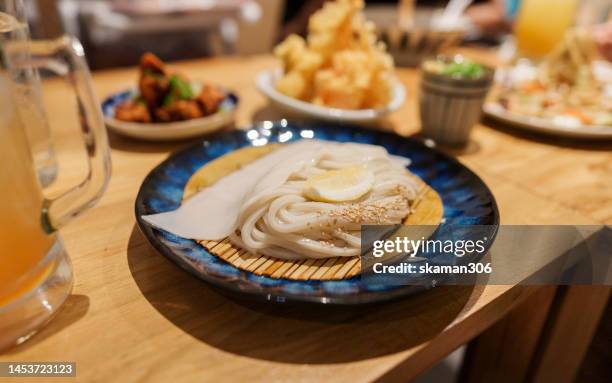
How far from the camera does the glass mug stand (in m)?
0.61

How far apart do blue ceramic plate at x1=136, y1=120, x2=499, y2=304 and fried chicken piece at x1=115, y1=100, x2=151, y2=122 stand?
0.29 meters

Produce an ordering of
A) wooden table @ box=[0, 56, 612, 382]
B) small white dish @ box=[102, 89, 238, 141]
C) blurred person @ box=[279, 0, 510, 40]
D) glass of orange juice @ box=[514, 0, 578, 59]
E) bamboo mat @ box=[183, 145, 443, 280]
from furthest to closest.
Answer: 1. blurred person @ box=[279, 0, 510, 40]
2. glass of orange juice @ box=[514, 0, 578, 59]
3. small white dish @ box=[102, 89, 238, 141]
4. bamboo mat @ box=[183, 145, 443, 280]
5. wooden table @ box=[0, 56, 612, 382]

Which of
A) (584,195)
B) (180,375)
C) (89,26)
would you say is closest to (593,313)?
(584,195)

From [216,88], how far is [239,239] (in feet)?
2.86

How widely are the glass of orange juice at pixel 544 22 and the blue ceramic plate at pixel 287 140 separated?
1254mm

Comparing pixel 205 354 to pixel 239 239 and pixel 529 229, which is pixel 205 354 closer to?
pixel 239 239

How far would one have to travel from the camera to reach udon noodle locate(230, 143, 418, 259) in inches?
29.4

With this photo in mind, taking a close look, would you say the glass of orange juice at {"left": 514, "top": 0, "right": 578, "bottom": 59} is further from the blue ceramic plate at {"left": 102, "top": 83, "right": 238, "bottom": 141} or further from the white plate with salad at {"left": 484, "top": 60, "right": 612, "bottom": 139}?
the blue ceramic plate at {"left": 102, "top": 83, "right": 238, "bottom": 141}

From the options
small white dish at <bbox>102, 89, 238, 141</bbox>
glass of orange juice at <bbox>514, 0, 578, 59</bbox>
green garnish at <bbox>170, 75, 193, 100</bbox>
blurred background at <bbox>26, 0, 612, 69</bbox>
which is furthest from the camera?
blurred background at <bbox>26, 0, 612, 69</bbox>

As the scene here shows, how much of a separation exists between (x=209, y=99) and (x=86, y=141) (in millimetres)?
718

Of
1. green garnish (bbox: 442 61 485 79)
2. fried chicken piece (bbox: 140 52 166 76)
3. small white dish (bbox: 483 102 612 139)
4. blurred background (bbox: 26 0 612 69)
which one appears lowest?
blurred background (bbox: 26 0 612 69)

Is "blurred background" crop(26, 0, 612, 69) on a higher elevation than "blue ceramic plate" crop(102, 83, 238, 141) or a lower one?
lower

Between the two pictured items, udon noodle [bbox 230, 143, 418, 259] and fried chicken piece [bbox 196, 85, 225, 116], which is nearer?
udon noodle [bbox 230, 143, 418, 259]

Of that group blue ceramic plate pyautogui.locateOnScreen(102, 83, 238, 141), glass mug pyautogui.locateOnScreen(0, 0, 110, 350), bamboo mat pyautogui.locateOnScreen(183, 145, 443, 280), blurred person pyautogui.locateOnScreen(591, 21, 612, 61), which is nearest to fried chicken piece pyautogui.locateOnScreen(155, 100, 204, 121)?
blue ceramic plate pyautogui.locateOnScreen(102, 83, 238, 141)
